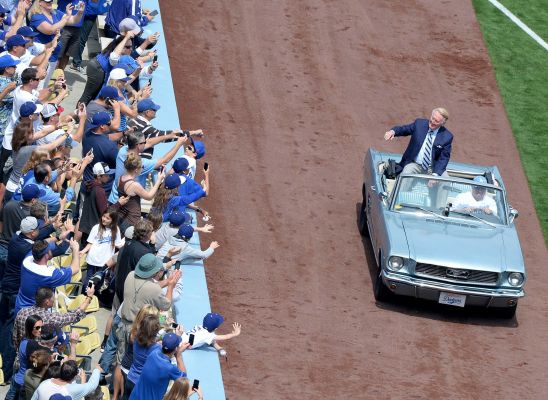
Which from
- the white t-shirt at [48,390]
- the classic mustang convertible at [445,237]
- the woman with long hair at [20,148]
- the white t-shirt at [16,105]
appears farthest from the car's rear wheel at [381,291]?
the white t-shirt at [48,390]

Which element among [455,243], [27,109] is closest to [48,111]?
[27,109]

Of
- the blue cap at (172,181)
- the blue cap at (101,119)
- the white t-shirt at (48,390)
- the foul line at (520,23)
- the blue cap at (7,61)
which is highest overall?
the blue cap at (7,61)

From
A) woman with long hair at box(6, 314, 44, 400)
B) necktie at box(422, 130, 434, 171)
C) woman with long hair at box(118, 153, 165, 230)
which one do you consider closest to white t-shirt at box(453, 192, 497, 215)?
necktie at box(422, 130, 434, 171)

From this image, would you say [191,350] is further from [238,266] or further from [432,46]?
[432,46]

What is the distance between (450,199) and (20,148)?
20.4ft

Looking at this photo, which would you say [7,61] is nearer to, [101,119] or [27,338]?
[101,119]

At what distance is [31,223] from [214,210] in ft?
19.1

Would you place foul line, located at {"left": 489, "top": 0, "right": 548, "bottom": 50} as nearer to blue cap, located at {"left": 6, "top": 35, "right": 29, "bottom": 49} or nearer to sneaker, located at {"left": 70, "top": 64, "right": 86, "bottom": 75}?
sneaker, located at {"left": 70, "top": 64, "right": 86, "bottom": 75}

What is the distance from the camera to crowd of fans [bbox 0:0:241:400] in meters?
12.3

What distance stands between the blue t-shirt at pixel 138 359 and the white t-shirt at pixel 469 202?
6.52 meters

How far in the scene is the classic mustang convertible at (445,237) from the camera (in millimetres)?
16547

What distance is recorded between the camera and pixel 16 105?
16.0m

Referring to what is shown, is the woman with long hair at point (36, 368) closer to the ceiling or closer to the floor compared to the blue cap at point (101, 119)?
closer to the ceiling

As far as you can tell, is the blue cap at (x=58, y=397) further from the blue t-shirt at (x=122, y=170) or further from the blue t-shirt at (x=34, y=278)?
the blue t-shirt at (x=122, y=170)
